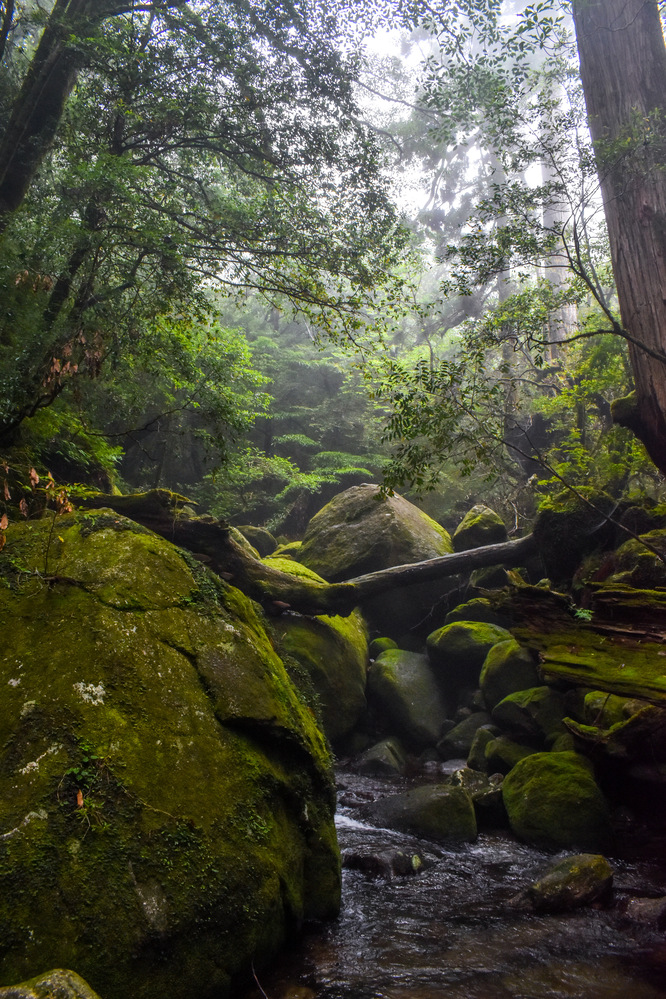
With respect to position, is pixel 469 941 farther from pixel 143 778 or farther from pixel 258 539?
pixel 258 539

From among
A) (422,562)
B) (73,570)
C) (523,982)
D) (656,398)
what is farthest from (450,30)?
(523,982)

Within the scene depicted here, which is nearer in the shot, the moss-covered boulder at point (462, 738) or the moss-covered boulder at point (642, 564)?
the moss-covered boulder at point (642, 564)

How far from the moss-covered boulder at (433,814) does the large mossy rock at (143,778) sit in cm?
196

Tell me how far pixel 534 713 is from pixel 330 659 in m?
3.05

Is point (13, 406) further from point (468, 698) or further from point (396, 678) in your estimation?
point (468, 698)

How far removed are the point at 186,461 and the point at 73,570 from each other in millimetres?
11568

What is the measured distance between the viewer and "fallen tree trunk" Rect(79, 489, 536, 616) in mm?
7207

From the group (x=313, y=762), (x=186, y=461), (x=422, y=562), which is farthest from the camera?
(x=186, y=461)

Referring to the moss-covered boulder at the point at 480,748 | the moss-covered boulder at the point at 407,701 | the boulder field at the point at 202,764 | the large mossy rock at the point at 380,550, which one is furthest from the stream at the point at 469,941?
the large mossy rock at the point at 380,550

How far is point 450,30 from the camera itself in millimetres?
8258

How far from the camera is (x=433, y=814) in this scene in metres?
5.59

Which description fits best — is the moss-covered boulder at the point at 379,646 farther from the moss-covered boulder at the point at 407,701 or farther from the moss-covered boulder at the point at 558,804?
the moss-covered boulder at the point at 558,804

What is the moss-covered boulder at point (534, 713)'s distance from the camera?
6746mm

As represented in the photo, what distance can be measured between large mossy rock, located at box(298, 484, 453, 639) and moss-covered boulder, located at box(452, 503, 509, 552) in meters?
0.41
